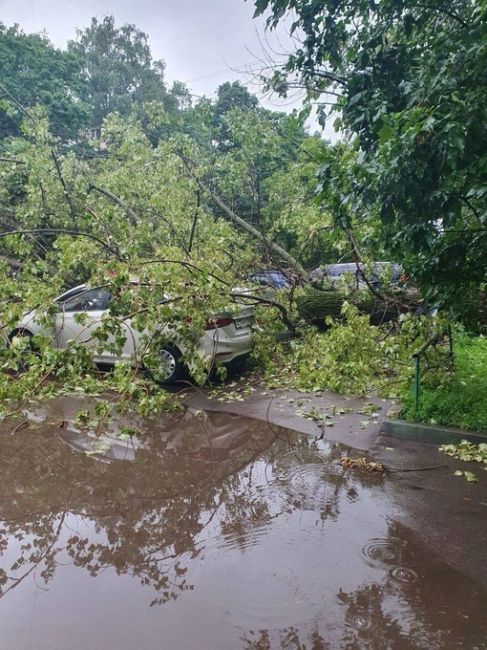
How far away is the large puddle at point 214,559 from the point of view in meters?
2.82

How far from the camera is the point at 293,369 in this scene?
28.2 feet

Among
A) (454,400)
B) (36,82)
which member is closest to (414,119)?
(454,400)

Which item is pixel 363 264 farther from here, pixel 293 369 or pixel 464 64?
pixel 464 64

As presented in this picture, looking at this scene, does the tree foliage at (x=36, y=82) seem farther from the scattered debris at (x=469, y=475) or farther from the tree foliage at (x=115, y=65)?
the scattered debris at (x=469, y=475)

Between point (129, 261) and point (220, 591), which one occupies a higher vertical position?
point (129, 261)

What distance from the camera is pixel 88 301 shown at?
28.1 feet

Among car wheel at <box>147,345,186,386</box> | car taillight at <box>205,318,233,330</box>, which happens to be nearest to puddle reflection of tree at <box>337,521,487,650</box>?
car taillight at <box>205,318,233,330</box>

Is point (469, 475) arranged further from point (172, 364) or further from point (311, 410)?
point (172, 364)

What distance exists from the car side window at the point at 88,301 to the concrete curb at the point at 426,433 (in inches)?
191

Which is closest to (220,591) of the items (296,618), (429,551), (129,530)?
(296,618)

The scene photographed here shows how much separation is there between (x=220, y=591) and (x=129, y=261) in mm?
4544

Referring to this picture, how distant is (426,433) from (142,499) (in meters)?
3.03

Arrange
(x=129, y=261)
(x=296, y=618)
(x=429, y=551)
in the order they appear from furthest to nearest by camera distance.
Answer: (x=129, y=261), (x=429, y=551), (x=296, y=618)

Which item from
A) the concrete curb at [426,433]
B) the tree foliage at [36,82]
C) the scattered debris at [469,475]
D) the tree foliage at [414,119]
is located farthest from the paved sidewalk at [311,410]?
the tree foliage at [36,82]
